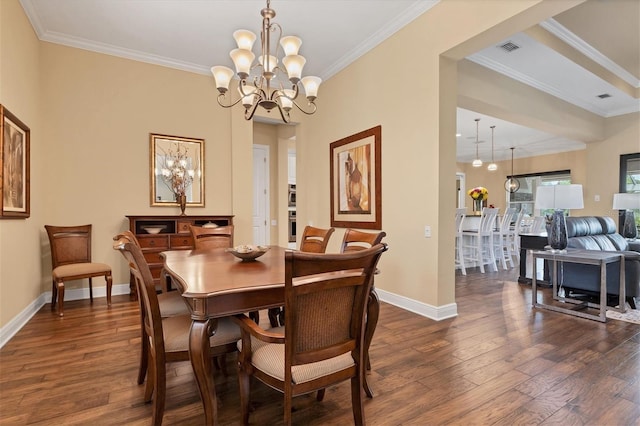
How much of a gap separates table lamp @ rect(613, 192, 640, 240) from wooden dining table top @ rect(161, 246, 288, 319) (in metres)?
5.39

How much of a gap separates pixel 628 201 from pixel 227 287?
619 cm

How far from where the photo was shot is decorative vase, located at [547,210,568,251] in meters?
3.44

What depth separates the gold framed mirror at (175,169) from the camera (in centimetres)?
432

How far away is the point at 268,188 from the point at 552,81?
518cm

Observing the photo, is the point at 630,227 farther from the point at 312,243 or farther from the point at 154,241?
the point at 154,241

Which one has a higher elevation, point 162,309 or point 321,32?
point 321,32

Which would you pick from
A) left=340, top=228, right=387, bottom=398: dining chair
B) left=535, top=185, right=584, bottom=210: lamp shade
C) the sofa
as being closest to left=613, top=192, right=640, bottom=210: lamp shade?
A: the sofa

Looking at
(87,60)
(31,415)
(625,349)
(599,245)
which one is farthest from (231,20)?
(599,245)

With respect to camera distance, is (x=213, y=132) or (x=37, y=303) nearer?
(x=37, y=303)

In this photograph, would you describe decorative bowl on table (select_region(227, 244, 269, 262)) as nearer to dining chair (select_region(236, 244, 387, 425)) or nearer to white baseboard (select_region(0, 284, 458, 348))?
A: dining chair (select_region(236, 244, 387, 425))

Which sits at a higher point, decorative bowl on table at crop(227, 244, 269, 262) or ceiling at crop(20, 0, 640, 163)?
ceiling at crop(20, 0, 640, 163)

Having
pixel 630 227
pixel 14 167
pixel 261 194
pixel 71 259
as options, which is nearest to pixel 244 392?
pixel 14 167

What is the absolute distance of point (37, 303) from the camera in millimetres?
3418

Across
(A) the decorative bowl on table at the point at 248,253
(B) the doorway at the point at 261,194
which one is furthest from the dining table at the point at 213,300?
(B) the doorway at the point at 261,194
